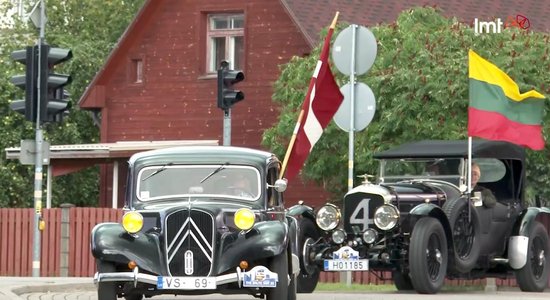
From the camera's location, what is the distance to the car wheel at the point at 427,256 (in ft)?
69.6

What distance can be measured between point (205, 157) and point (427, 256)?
376cm

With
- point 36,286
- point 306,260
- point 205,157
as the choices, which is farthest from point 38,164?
point 205,157

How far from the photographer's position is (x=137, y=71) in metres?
43.4

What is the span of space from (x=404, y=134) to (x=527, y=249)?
751 cm

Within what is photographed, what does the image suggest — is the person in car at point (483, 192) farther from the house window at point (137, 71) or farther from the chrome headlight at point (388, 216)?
the house window at point (137, 71)

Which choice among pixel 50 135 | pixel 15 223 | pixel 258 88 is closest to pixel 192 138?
pixel 258 88

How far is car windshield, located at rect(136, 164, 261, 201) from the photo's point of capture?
1864 cm

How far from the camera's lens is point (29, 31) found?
171 ft

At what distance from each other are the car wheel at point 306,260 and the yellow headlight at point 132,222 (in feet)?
17.3

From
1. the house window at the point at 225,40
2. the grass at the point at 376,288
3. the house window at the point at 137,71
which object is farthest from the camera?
the house window at the point at 137,71

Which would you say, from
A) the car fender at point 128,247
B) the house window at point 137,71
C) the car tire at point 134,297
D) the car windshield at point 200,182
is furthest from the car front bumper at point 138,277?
the house window at point 137,71

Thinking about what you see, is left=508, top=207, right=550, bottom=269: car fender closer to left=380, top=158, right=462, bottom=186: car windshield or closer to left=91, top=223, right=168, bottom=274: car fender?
left=380, top=158, right=462, bottom=186: car windshield

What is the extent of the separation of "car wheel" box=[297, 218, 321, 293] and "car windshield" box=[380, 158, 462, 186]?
166 centimetres

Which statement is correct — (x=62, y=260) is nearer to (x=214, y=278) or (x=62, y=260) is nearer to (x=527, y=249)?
(x=527, y=249)
